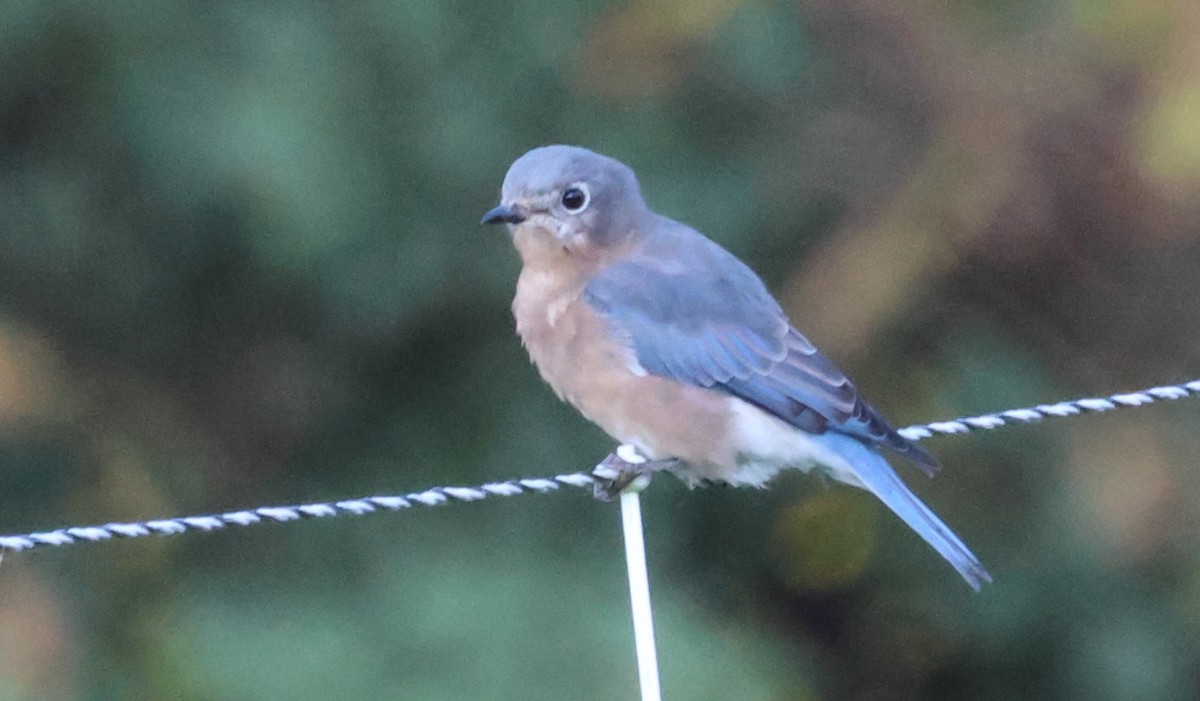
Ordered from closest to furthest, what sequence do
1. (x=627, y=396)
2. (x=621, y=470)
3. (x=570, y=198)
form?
(x=621, y=470), (x=627, y=396), (x=570, y=198)

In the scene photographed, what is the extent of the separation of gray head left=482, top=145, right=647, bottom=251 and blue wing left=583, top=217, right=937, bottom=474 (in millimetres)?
90

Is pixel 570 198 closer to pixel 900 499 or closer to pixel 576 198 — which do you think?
pixel 576 198

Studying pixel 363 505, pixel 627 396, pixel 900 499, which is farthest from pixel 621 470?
pixel 363 505

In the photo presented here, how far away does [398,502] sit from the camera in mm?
2266

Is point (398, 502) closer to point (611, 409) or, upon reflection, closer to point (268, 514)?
point (268, 514)

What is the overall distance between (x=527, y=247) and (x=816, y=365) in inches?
26.7

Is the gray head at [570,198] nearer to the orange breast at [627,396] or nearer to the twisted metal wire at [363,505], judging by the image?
the orange breast at [627,396]

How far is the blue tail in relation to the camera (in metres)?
3.02

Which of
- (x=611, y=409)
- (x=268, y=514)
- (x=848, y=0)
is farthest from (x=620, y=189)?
(x=268, y=514)

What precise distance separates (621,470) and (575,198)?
69 centimetres

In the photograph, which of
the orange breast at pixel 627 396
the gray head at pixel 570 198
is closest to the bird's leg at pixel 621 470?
the orange breast at pixel 627 396

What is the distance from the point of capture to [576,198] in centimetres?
345

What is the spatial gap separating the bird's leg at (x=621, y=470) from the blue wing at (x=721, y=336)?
18cm

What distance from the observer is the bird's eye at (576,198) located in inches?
135
